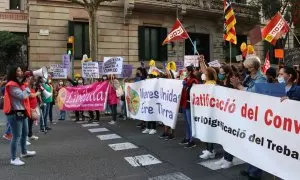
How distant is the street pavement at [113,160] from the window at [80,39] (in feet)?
43.5

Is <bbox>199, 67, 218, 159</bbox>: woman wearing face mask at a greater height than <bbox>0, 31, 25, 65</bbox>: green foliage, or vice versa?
<bbox>0, 31, 25, 65</bbox>: green foliage

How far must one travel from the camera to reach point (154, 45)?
26922 mm

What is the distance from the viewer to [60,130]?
12.8m

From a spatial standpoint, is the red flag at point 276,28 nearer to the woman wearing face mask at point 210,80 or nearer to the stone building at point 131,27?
the woman wearing face mask at point 210,80

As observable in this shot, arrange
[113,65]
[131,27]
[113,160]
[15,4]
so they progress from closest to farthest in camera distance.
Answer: [113,160], [113,65], [131,27], [15,4]

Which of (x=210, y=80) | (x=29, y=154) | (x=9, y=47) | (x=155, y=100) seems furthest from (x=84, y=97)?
(x=9, y=47)

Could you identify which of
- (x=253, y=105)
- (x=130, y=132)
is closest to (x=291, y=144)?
(x=253, y=105)

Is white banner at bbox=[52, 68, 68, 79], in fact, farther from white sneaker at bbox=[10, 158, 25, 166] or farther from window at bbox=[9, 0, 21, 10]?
window at bbox=[9, 0, 21, 10]

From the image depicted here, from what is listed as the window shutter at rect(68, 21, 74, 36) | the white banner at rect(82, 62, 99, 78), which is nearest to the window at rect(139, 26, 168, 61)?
the window shutter at rect(68, 21, 74, 36)

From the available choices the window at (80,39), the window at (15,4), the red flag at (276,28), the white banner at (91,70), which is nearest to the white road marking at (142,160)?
the red flag at (276,28)

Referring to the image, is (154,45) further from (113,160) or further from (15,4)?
(113,160)

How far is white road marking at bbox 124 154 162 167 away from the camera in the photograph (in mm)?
7752

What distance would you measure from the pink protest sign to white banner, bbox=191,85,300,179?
701 cm

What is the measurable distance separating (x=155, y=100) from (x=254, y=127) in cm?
503
